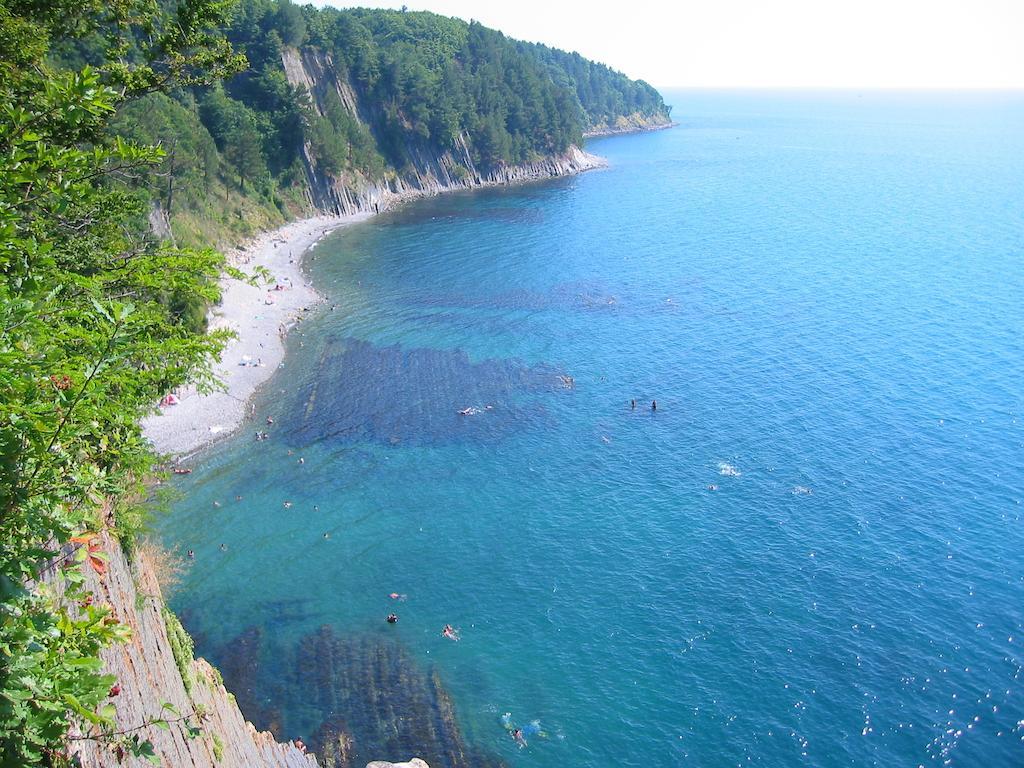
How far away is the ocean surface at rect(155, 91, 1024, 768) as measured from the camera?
34.8m

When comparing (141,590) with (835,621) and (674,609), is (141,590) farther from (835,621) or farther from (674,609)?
(835,621)

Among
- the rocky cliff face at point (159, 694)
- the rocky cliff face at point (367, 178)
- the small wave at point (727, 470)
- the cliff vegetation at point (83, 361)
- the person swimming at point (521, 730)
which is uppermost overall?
the rocky cliff face at point (367, 178)

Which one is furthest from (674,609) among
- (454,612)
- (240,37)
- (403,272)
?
(240,37)

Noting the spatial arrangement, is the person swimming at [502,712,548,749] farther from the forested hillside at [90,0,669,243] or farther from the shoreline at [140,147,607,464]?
the forested hillside at [90,0,669,243]

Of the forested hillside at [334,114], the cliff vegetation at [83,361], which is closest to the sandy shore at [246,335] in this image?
the forested hillside at [334,114]

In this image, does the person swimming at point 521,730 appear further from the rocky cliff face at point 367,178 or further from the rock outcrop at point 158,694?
the rocky cliff face at point 367,178

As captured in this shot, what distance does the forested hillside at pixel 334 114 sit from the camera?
98000mm

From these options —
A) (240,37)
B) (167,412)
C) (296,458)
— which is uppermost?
(240,37)

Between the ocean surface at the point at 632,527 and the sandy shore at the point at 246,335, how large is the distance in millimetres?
2617

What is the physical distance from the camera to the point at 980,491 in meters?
51.8

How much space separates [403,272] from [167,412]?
47725 mm

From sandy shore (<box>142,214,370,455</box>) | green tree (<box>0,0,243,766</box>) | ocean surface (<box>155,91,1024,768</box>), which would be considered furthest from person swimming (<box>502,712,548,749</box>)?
green tree (<box>0,0,243,766</box>)

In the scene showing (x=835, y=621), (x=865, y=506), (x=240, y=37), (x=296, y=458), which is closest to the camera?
(x=835, y=621)

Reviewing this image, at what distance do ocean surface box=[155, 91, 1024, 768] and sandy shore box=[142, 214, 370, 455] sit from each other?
2.62 meters
